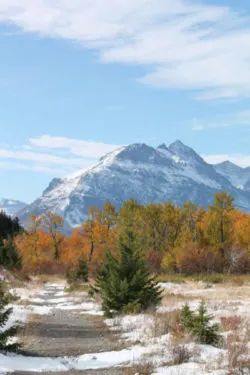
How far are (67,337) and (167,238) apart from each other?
51614mm

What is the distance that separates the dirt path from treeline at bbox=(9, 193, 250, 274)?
36.8 m

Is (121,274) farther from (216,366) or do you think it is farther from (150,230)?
(150,230)

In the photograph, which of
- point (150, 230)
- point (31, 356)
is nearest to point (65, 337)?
point (31, 356)

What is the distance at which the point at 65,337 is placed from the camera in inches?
551

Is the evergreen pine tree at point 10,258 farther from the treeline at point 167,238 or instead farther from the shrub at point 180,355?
the shrub at point 180,355

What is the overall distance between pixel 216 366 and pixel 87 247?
6517cm

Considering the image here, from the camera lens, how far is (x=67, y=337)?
1400 centimetres

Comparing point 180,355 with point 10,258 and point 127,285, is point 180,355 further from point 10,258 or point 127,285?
point 10,258

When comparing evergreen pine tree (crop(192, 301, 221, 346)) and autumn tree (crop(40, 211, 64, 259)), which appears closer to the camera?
evergreen pine tree (crop(192, 301, 221, 346))

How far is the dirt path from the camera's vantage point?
1143 centimetres

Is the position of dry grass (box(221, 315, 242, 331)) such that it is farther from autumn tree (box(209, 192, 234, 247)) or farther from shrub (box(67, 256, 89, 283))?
autumn tree (box(209, 192, 234, 247))

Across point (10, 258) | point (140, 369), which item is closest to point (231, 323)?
point (140, 369)

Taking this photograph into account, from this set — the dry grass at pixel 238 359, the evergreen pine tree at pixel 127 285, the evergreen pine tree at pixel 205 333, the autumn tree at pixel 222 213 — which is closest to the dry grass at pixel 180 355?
the dry grass at pixel 238 359

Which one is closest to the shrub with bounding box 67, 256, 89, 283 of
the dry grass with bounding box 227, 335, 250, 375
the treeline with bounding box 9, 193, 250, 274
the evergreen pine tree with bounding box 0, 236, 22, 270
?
the evergreen pine tree with bounding box 0, 236, 22, 270
